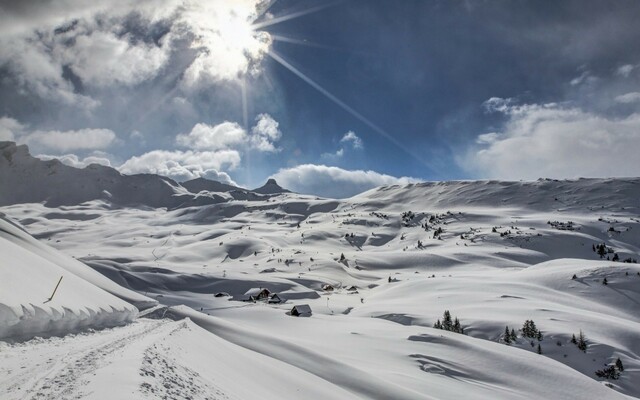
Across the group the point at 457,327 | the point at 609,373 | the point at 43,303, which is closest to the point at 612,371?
the point at 609,373

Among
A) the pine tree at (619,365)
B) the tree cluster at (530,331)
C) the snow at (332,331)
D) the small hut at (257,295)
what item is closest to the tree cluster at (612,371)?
the pine tree at (619,365)

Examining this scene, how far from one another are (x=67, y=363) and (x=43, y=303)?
6.39 m

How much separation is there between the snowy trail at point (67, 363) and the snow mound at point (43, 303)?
2.79 ft

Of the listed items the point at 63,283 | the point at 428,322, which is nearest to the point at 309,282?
the point at 428,322

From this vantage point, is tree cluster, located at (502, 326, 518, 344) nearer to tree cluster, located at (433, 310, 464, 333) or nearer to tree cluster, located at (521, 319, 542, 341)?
tree cluster, located at (521, 319, 542, 341)

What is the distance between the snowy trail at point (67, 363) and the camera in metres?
9.40

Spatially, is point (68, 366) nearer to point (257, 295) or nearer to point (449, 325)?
point (449, 325)

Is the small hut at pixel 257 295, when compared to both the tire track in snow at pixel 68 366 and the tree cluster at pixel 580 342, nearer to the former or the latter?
the tree cluster at pixel 580 342

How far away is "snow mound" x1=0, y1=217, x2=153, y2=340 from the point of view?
14.5 m

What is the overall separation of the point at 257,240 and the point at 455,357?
118 meters

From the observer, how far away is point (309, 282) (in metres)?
85.6

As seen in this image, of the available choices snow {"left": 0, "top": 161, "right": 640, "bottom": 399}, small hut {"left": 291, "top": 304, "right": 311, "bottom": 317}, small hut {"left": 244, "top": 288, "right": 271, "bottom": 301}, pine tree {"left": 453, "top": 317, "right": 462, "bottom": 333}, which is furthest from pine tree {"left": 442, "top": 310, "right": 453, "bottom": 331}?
small hut {"left": 244, "top": 288, "right": 271, "bottom": 301}

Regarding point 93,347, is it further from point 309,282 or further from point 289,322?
point 309,282

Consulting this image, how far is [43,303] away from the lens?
16.7 metres
